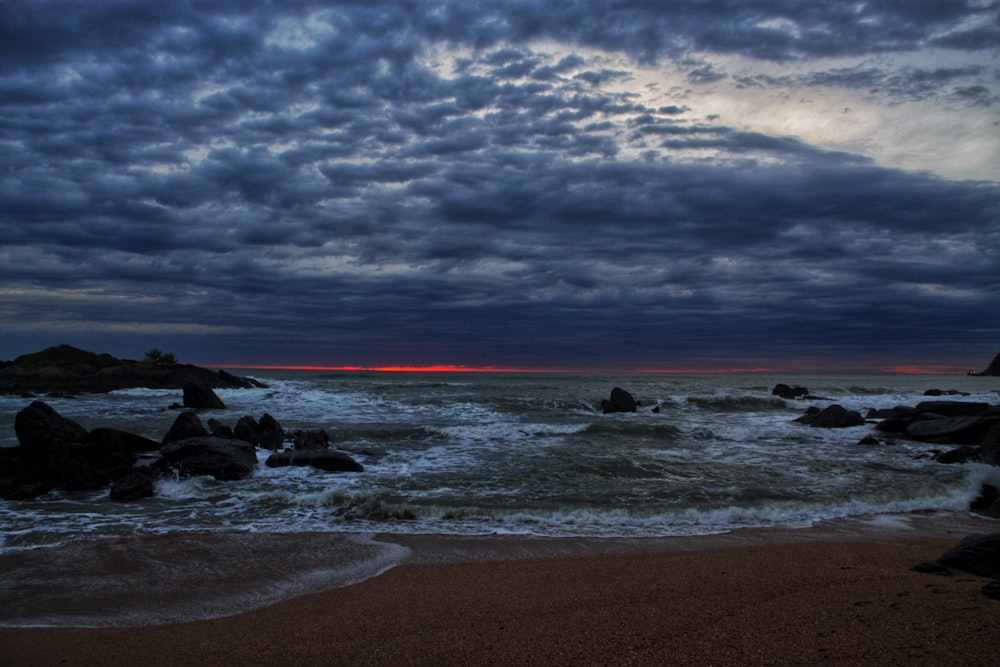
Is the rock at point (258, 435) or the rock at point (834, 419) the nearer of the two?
the rock at point (258, 435)

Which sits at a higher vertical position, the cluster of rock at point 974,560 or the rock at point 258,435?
the cluster of rock at point 974,560

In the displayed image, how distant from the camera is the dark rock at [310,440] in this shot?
15.6m

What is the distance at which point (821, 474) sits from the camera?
13.0m

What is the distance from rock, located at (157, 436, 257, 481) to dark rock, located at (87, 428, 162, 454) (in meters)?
1.62

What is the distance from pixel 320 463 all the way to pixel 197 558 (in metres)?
6.05

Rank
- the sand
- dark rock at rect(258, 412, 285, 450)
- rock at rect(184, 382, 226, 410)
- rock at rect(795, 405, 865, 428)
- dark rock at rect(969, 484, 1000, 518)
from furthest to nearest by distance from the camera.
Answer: rock at rect(184, 382, 226, 410) < rock at rect(795, 405, 865, 428) < dark rock at rect(258, 412, 285, 450) < dark rock at rect(969, 484, 1000, 518) < the sand

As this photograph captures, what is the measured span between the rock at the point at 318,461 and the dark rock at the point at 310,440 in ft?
4.72

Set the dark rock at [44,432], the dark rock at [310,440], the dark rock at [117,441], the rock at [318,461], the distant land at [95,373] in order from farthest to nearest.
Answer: the distant land at [95,373]
the dark rock at [310,440]
the dark rock at [117,441]
the rock at [318,461]
the dark rock at [44,432]

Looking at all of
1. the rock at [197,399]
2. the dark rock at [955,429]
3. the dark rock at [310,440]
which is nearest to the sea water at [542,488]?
the dark rock at [310,440]

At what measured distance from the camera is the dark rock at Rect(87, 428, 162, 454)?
13734 millimetres

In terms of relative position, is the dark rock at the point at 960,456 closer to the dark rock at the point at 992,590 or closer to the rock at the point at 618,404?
the dark rock at the point at 992,590

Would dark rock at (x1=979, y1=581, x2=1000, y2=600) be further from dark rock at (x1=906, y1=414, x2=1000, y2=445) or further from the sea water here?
dark rock at (x1=906, y1=414, x2=1000, y2=445)

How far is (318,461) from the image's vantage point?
43.8ft

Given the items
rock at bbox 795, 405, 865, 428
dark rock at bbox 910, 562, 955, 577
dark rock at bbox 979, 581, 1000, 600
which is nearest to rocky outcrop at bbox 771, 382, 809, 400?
rock at bbox 795, 405, 865, 428
